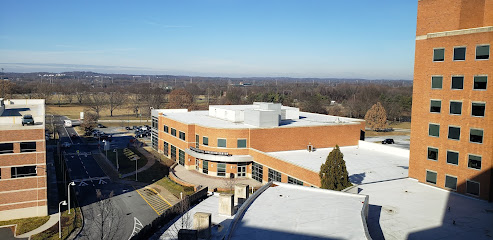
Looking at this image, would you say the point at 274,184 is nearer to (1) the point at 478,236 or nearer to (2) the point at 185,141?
(1) the point at 478,236

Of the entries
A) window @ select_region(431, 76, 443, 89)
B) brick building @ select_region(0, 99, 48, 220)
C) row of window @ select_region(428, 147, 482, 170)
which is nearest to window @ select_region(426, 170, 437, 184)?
row of window @ select_region(428, 147, 482, 170)

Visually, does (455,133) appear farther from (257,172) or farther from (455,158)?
(257,172)

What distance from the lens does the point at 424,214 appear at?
24.9 m

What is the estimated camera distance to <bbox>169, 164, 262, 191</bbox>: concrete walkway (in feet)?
146

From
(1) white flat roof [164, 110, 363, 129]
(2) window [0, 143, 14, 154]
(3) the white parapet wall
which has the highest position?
(1) white flat roof [164, 110, 363, 129]

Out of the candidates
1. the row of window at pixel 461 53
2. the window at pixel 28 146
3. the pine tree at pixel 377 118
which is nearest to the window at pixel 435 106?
the row of window at pixel 461 53

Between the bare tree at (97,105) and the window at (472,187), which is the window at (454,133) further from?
the bare tree at (97,105)

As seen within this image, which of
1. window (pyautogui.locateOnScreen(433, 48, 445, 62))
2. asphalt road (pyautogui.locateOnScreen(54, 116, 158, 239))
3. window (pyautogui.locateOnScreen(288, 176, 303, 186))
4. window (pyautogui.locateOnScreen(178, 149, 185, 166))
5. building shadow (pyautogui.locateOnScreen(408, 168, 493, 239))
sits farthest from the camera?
window (pyautogui.locateOnScreen(178, 149, 185, 166))

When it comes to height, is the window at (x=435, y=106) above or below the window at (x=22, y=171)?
above

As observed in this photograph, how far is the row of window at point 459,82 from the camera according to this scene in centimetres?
2750

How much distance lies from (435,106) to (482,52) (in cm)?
553

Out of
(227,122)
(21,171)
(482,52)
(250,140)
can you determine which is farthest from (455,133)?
(21,171)

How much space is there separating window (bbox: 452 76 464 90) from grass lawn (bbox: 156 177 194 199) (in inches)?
1109

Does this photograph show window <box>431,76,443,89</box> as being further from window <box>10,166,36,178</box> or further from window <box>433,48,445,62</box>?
window <box>10,166,36,178</box>
